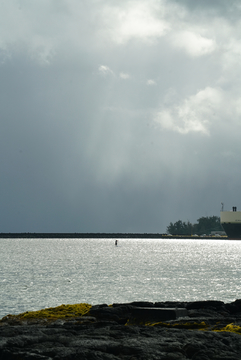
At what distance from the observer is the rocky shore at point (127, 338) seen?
9578 millimetres

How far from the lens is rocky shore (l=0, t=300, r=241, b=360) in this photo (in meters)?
9.58

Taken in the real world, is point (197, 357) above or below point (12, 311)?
above

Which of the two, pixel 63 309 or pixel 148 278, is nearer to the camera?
pixel 63 309

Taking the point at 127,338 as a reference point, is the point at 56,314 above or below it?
below

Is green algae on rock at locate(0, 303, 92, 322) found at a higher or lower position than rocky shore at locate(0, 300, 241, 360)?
lower

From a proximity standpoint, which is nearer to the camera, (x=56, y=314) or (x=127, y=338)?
(x=127, y=338)

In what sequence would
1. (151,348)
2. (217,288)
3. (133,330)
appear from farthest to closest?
(217,288) < (133,330) < (151,348)

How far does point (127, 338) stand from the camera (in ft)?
37.2

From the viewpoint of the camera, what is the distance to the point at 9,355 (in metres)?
9.72

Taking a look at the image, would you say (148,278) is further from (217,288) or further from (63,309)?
(63,309)

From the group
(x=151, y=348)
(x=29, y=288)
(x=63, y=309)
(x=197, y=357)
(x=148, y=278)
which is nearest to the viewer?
(x=197, y=357)

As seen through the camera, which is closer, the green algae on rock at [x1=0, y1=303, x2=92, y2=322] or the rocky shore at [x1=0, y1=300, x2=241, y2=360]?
the rocky shore at [x1=0, y1=300, x2=241, y2=360]

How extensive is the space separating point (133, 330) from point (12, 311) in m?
14.5

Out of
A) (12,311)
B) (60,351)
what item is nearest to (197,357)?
(60,351)
